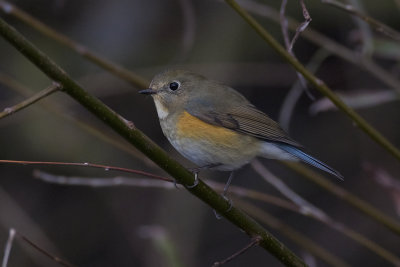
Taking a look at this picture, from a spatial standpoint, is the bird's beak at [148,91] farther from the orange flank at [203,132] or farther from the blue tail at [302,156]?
the blue tail at [302,156]

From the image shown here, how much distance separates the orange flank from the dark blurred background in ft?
4.50

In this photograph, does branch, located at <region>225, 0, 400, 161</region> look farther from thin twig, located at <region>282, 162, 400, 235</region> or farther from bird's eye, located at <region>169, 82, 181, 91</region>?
bird's eye, located at <region>169, 82, 181, 91</region>

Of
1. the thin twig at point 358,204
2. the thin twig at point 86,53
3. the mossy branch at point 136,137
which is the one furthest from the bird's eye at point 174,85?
the mossy branch at point 136,137

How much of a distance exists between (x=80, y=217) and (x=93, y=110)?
12.2 feet

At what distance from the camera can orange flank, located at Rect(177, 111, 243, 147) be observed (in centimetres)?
301

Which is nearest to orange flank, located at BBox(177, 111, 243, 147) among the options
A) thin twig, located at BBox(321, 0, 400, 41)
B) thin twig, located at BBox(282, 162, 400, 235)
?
thin twig, located at BBox(282, 162, 400, 235)

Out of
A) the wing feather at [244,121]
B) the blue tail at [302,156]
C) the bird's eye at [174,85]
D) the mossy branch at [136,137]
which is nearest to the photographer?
the mossy branch at [136,137]

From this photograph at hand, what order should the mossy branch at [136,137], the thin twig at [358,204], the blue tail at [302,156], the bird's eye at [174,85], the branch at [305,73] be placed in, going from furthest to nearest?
1. the bird's eye at [174,85]
2. the blue tail at [302,156]
3. the thin twig at [358,204]
4. the branch at [305,73]
5. the mossy branch at [136,137]

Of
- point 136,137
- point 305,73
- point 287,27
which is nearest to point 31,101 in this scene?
point 136,137

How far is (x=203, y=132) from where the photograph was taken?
119 inches

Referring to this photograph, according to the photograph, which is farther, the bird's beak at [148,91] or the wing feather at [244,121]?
the wing feather at [244,121]

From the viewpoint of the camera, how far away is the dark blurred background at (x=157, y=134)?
463 centimetres

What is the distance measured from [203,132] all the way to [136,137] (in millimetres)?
1224

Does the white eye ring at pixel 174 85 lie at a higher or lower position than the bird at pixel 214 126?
higher
